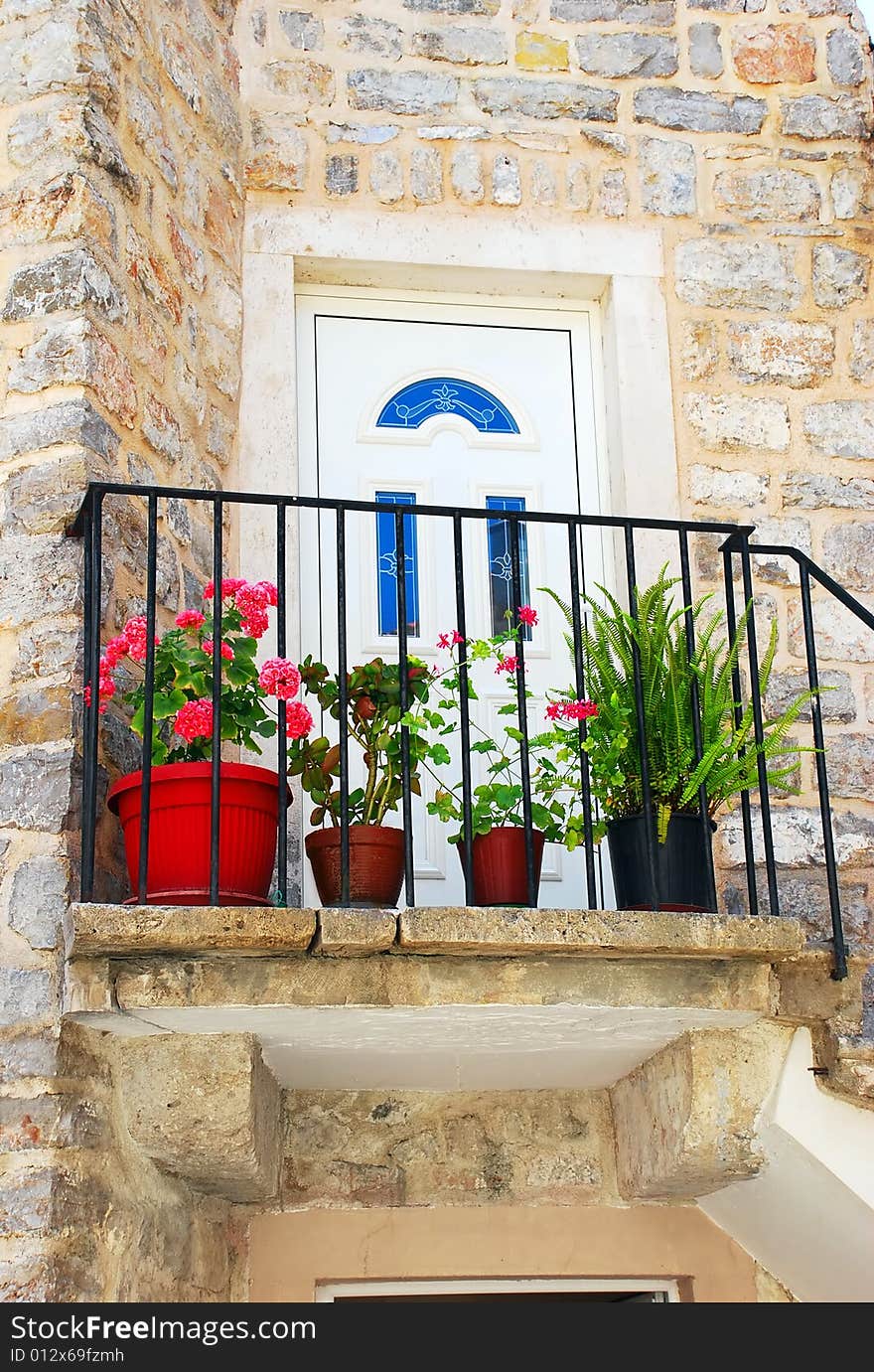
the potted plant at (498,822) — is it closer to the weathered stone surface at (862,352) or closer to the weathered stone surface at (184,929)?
the weathered stone surface at (184,929)

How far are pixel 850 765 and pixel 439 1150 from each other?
1.56 m

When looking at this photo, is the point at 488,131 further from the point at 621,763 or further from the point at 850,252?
the point at 621,763

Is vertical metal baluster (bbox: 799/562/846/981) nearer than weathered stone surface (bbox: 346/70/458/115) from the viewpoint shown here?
Yes

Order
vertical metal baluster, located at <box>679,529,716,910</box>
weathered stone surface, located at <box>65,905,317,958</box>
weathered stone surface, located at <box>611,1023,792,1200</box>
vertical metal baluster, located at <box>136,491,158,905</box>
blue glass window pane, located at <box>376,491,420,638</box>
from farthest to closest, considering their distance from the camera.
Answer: blue glass window pane, located at <box>376,491,420,638</box> → weathered stone surface, located at <box>611,1023,792,1200</box> → vertical metal baluster, located at <box>679,529,716,910</box> → vertical metal baluster, located at <box>136,491,158,905</box> → weathered stone surface, located at <box>65,905,317,958</box>

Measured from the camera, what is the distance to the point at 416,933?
3609 mm

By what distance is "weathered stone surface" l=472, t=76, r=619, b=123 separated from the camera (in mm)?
5426

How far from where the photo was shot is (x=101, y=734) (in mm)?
3963

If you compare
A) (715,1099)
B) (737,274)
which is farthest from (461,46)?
(715,1099)

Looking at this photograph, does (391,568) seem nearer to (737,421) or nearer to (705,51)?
(737,421)

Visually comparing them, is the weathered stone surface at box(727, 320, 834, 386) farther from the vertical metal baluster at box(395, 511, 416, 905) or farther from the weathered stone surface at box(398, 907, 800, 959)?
the weathered stone surface at box(398, 907, 800, 959)

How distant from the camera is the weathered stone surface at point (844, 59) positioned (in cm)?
557

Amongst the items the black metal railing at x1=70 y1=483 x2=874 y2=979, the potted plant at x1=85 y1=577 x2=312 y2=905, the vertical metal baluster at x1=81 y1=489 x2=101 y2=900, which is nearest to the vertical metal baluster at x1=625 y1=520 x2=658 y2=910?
the black metal railing at x1=70 y1=483 x2=874 y2=979

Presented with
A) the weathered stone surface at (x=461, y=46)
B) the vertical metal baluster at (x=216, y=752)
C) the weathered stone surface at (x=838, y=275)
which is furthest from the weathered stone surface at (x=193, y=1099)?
the weathered stone surface at (x=461, y=46)

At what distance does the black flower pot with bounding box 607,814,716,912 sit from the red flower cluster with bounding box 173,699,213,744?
987mm
